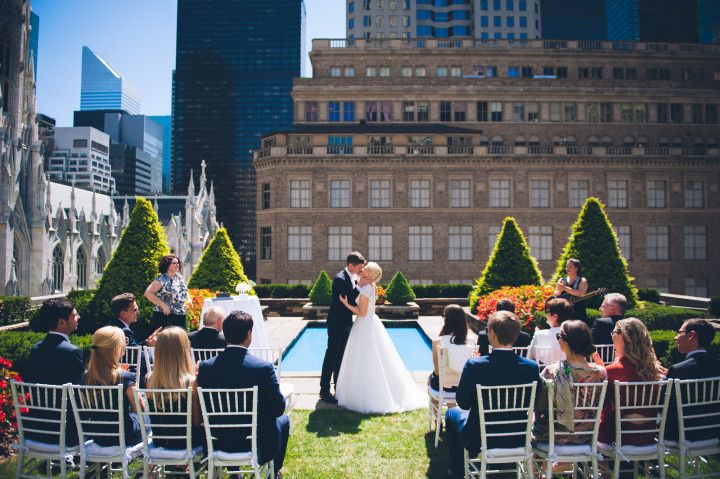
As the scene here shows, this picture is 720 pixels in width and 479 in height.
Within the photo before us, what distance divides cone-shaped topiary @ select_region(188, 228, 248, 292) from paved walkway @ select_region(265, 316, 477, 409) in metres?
2.34

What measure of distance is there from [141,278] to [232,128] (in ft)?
408

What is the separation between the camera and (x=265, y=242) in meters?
38.6

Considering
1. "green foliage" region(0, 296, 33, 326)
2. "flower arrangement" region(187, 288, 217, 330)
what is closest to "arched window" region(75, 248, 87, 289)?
"green foliage" region(0, 296, 33, 326)

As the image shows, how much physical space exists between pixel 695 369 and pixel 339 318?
521 cm

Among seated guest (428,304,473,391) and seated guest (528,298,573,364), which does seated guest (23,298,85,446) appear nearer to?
seated guest (428,304,473,391)

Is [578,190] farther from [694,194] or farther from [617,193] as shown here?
[694,194]

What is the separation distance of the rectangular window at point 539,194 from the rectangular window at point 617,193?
4541 mm

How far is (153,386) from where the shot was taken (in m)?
4.73

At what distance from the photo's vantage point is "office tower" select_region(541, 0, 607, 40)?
386 ft

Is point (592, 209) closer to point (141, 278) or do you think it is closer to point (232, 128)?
point (141, 278)

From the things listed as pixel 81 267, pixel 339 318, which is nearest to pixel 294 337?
pixel 339 318

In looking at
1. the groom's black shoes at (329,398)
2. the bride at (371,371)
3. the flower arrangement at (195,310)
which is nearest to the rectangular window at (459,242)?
the flower arrangement at (195,310)

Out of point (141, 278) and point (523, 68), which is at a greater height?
point (523, 68)

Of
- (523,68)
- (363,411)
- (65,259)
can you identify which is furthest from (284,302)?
(65,259)
